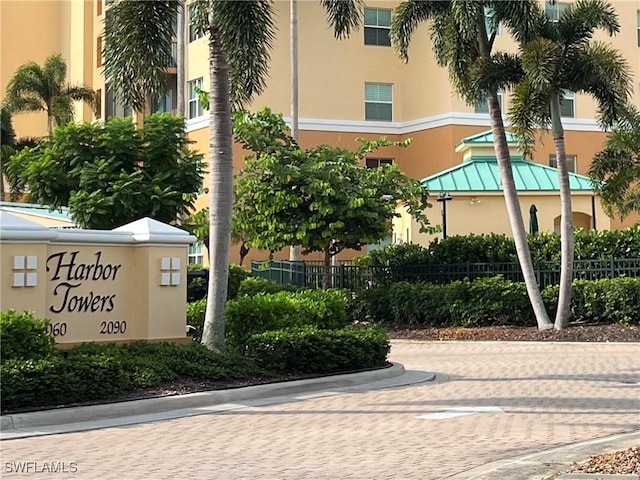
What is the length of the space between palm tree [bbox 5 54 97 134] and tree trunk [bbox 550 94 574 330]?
30.1 meters

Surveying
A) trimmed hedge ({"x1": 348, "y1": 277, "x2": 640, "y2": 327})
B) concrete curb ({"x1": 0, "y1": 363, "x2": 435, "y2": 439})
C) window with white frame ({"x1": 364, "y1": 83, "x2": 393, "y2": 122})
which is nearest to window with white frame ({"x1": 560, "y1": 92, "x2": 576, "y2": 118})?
window with white frame ({"x1": 364, "y1": 83, "x2": 393, "y2": 122})

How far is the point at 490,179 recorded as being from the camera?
1336 inches

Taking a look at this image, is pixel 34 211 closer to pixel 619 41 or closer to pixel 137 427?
pixel 137 427

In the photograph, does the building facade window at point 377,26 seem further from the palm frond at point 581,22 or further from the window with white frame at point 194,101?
the palm frond at point 581,22

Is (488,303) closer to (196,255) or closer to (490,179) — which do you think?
(490,179)

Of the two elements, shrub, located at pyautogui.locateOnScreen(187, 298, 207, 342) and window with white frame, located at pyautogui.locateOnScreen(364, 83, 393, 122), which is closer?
shrub, located at pyautogui.locateOnScreen(187, 298, 207, 342)

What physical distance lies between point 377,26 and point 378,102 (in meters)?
3.36

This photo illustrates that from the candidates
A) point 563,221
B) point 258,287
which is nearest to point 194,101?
point 258,287

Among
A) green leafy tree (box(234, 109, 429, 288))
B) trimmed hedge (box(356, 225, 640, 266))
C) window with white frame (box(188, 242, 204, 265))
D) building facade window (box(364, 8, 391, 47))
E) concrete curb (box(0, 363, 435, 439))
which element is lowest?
concrete curb (box(0, 363, 435, 439))

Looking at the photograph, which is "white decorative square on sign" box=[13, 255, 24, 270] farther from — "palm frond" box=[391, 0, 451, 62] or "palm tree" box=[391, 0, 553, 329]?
"palm frond" box=[391, 0, 451, 62]

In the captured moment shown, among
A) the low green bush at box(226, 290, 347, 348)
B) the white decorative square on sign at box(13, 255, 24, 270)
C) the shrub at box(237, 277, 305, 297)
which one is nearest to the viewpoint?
the white decorative square on sign at box(13, 255, 24, 270)

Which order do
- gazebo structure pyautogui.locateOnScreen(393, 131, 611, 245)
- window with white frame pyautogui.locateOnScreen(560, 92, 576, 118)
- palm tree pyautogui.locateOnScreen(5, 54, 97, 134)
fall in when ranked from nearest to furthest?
gazebo structure pyautogui.locateOnScreen(393, 131, 611, 245), window with white frame pyautogui.locateOnScreen(560, 92, 576, 118), palm tree pyautogui.locateOnScreen(5, 54, 97, 134)

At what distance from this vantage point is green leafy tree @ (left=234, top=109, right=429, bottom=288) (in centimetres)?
2522

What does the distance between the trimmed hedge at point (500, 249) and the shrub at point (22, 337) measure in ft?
54.4
